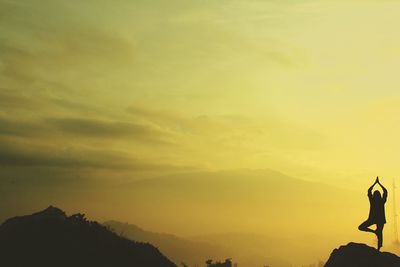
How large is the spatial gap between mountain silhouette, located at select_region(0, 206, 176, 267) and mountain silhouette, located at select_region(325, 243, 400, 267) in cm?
1184

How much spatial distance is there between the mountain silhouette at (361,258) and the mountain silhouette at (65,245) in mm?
11838

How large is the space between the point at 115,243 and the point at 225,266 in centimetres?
1516

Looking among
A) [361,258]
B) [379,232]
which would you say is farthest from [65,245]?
[379,232]

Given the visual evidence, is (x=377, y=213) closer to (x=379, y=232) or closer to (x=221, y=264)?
(x=379, y=232)

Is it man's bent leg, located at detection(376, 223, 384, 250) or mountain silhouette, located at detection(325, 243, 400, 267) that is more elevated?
man's bent leg, located at detection(376, 223, 384, 250)

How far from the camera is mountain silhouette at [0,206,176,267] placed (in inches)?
1172

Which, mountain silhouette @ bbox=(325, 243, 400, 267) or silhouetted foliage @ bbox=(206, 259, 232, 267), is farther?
silhouetted foliage @ bbox=(206, 259, 232, 267)

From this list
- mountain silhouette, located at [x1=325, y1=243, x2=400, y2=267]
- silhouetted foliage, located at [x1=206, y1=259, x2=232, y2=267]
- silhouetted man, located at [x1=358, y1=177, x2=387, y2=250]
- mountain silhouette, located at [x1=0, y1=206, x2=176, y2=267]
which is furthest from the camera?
silhouetted foliage, located at [x1=206, y1=259, x2=232, y2=267]

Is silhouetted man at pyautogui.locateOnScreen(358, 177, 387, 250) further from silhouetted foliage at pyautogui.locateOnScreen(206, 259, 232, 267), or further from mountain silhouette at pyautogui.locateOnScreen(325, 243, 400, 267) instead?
silhouetted foliage at pyautogui.locateOnScreen(206, 259, 232, 267)

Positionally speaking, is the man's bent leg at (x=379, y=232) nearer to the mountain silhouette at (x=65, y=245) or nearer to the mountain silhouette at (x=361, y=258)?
the mountain silhouette at (x=361, y=258)

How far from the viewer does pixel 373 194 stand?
25953 mm

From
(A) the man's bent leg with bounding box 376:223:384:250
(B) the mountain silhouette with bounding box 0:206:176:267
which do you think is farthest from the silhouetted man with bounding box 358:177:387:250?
(B) the mountain silhouette with bounding box 0:206:176:267

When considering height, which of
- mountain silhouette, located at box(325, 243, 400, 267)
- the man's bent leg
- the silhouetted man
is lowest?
mountain silhouette, located at box(325, 243, 400, 267)

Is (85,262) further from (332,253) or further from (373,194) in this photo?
(373,194)
